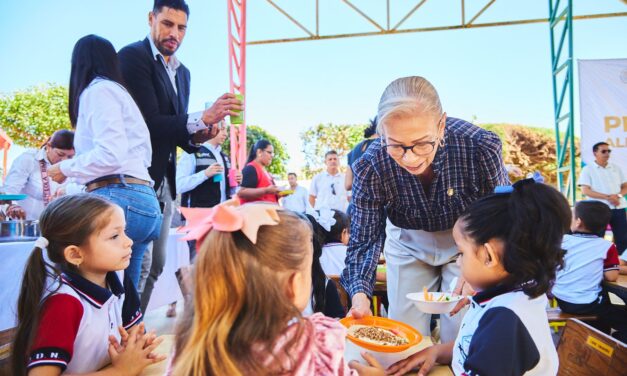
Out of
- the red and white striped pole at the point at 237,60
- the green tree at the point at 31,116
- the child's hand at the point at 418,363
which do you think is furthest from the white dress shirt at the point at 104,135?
the green tree at the point at 31,116

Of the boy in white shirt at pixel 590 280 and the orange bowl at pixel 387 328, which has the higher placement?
the orange bowl at pixel 387 328

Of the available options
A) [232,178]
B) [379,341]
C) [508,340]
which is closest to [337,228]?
[232,178]

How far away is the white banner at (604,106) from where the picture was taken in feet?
18.4

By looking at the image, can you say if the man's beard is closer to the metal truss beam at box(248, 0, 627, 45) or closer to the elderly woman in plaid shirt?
the elderly woman in plaid shirt

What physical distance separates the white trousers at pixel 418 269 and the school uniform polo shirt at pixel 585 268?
1372 mm

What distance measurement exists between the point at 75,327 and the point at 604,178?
5.85 m

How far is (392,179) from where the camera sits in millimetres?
1674

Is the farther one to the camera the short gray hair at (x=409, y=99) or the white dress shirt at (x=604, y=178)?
the white dress shirt at (x=604, y=178)

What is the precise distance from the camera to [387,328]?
1.18 metres

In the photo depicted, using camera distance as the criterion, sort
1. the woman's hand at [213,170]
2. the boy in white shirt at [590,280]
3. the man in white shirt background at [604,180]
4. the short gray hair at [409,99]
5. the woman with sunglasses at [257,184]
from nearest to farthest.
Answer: the short gray hair at [409,99] < the boy in white shirt at [590,280] < the woman's hand at [213,170] < the woman with sunglasses at [257,184] < the man in white shirt background at [604,180]

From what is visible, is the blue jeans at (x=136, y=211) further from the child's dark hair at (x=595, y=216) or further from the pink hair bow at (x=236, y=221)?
the child's dark hair at (x=595, y=216)

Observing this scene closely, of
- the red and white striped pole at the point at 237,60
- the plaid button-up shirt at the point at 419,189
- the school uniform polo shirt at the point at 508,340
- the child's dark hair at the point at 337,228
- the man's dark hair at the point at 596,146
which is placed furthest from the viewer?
the red and white striped pole at the point at 237,60

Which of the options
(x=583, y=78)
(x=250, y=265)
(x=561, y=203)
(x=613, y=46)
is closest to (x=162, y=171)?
(x=250, y=265)

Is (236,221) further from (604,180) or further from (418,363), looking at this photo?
(604,180)
